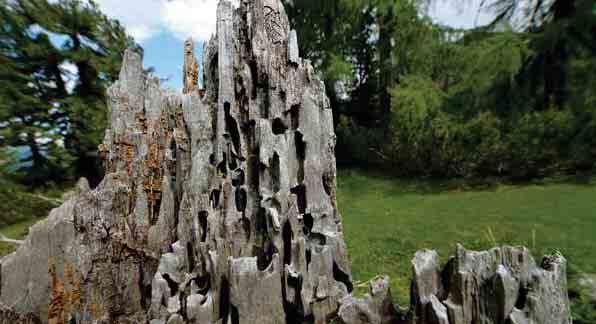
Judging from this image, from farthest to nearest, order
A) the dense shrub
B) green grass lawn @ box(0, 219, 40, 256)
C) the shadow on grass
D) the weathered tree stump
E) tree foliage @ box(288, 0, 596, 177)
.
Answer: the dense shrub, the shadow on grass, green grass lawn @ box(0, 219, 40, 256), tree foliage @ box(288, 0, 596, 177), the weathered tree stump

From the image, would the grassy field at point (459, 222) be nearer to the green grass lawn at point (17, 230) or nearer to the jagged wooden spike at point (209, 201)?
the green grass lawn at point (17, 230)

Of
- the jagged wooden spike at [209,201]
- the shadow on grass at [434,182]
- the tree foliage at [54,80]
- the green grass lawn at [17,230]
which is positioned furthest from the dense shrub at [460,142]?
the green grass lawn at [17,230]

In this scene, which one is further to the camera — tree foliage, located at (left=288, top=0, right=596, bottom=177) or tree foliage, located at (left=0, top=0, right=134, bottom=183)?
tree foliage, located at (left=0, top=0, right=134, bottom=183)

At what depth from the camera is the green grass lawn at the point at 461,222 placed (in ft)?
14.8

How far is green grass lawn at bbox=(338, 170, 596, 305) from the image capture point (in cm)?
450

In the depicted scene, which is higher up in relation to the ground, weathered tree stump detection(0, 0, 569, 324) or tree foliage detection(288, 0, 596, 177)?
tree foliage detection(288, 0, 596, 177)

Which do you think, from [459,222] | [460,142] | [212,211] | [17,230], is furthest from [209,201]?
[460,142]

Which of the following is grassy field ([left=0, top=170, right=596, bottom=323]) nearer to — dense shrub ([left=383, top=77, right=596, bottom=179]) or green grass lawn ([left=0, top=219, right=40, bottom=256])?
green grass lawn ([left=0, top=219, right=40, bottom=256])

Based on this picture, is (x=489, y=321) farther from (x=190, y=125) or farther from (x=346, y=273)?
(x=190, y=125)

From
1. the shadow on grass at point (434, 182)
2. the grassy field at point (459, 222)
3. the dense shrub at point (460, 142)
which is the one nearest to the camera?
the grassy field at point (459, 222)

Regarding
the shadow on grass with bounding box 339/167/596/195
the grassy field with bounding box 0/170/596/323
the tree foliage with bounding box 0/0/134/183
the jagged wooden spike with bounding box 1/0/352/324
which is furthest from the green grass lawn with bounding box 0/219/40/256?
the shadow on grass with bounding box 339/167/596/195

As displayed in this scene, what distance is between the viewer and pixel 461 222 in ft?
20.4

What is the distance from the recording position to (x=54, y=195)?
7875mm

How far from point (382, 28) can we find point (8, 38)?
11.8 metres
